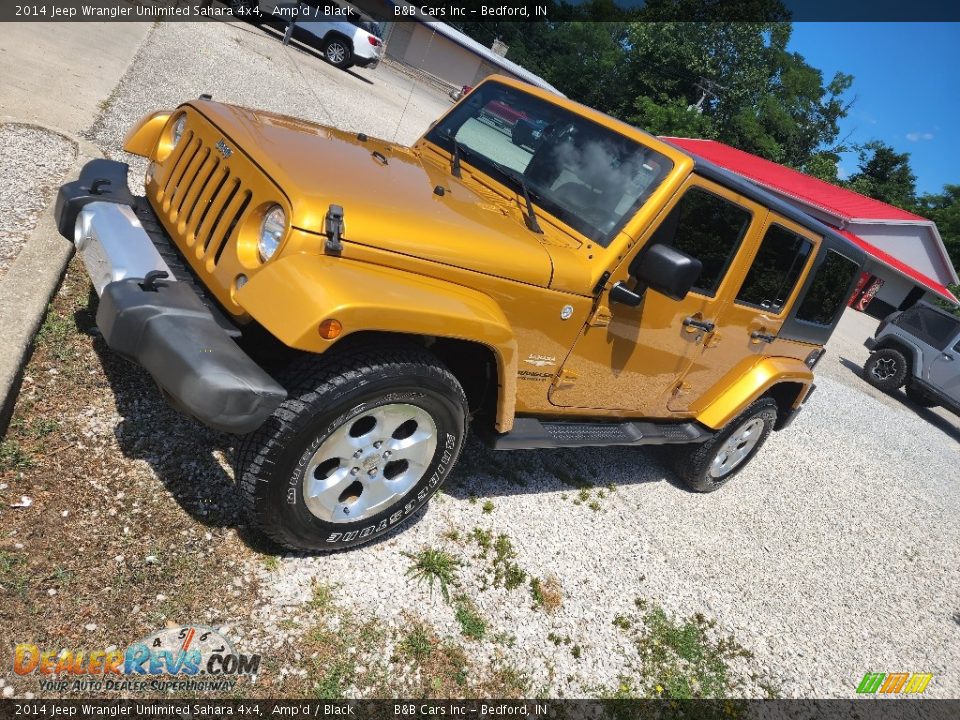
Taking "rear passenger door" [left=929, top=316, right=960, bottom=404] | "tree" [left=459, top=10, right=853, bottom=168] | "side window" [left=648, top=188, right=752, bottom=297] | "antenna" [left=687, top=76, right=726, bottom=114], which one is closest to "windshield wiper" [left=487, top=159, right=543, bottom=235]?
"side window" [left=648, top=188, right=752, bottom=297]

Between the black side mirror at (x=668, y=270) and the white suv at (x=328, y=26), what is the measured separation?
19.5 m

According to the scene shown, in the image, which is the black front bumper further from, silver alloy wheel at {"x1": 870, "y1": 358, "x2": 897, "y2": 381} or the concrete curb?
silver alloy wheel at {"x1": 870, "y1": 358, "x2": 897, "y2": 381}

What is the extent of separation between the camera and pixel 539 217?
11.1 feet

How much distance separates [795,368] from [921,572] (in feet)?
7.81

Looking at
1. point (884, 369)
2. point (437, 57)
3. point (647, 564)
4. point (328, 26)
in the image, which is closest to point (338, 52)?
Result: point (328, 26)

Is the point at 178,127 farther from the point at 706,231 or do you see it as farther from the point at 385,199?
the point at 706,231

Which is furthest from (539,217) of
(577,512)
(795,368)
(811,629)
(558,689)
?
(811,629)

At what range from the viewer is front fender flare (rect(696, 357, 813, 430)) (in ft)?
14.9

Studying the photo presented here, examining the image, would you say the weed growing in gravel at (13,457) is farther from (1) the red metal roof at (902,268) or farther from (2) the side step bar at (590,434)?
(1) the red metal roof at (902,268)

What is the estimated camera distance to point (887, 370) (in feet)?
40.1

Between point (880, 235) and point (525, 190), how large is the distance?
2727 cm

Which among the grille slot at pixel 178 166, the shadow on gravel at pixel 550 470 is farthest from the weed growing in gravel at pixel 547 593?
the grille slot at pixel 178 166

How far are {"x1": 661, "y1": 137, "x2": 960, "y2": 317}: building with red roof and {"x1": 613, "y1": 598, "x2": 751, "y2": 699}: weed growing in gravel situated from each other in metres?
23.8

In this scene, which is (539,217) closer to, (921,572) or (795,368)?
(795,368)
